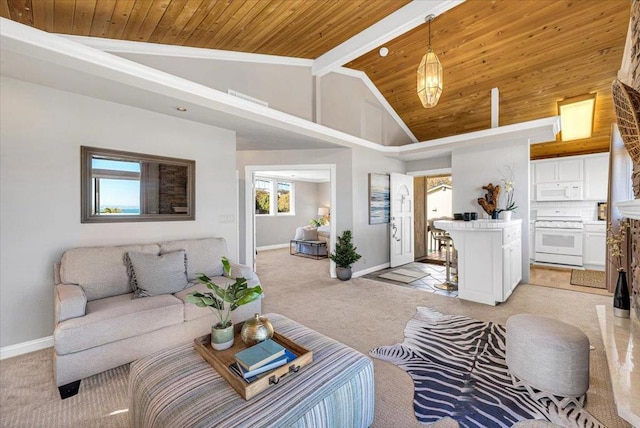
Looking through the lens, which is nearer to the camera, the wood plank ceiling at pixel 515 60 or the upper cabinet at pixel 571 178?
the wood plank ceiling at pixel 515 60

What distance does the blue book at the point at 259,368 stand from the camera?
1.29 metres

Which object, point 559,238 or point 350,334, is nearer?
point 350,334

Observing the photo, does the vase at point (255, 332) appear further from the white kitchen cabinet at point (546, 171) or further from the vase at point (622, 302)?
Answer: the white kitchen cabinet at point (546, 171)

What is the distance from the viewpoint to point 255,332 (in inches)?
63.3

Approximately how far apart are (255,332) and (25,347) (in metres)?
2.52

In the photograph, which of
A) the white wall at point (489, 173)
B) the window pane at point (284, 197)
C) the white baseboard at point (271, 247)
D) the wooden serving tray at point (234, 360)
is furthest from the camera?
the window pane at point (284, 197)

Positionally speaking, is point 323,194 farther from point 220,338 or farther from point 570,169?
point 220,338

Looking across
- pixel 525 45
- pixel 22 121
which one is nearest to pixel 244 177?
pixel 22 121

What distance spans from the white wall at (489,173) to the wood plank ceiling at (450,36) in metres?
0.81

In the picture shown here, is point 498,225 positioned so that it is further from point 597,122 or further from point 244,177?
point 244,177

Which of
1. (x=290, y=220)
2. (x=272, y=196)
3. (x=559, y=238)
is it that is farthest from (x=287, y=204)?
(x=559, y=238)

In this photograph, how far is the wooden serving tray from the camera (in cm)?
124

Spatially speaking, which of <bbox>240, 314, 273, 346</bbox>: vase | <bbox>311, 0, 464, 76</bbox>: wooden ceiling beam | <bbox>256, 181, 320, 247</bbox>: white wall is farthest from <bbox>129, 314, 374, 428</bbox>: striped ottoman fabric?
<bbox>256, 181, 320, 247</bbox>: white wall

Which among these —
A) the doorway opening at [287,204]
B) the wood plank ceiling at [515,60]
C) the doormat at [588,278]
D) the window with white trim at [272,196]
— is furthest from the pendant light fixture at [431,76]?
the window with white trim at [272,196]
